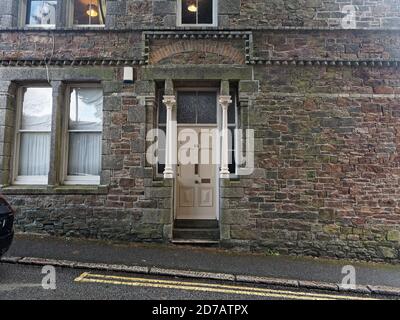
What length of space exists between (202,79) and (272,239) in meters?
4.00

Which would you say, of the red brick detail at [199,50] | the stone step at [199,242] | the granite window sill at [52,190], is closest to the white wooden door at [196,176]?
the stone step at [199,242]

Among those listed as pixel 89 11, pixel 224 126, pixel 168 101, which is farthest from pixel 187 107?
pixel 89 11

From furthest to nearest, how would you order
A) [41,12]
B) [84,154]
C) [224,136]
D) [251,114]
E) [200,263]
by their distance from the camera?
[41,12], [84,154], [224,136], [251,114], [200,263]

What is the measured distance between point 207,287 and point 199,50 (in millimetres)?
5170

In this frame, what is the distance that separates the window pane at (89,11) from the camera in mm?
7418

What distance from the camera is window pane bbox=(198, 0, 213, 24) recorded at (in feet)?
24.1

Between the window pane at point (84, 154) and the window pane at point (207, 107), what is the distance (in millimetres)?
2572

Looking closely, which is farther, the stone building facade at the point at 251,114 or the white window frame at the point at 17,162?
the white window frame at the point at 17,162

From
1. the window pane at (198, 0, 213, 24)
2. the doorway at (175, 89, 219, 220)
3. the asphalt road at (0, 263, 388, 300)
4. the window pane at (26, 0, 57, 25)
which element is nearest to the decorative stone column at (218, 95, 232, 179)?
the doorway at (175, 89, 219, 220)

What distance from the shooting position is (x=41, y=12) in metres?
7.46

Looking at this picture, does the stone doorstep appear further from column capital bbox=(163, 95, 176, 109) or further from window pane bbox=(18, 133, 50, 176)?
column capital bbox=(163, 95, 176, 109)

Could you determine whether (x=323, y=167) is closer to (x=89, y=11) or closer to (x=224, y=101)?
(x=224, y=101)

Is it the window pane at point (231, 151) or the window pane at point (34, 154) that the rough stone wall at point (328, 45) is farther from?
the window pane at point (34, 154)
